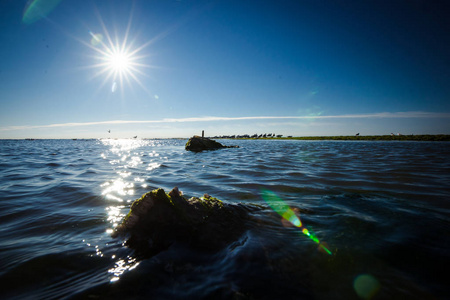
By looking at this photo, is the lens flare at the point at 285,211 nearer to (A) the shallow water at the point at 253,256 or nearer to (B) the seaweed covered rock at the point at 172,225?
(A) the shallow water at the point at 253,256

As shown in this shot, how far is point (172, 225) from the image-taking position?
117 inches

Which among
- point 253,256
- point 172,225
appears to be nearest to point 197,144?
point 172,225

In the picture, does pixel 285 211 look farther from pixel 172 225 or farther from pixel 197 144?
pixel 197 144

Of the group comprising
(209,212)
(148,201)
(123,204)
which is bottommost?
(123,204)

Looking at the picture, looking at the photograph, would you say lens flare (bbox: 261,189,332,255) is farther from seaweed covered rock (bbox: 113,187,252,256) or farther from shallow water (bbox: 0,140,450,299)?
seaweed covered rock (bbox: 113,187,252,256)

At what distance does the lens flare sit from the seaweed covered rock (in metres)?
1.01

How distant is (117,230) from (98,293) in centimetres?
136

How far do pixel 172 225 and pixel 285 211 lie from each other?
243 cm

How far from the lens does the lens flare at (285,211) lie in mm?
2973

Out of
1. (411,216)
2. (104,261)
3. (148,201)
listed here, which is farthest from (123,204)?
(411,216)

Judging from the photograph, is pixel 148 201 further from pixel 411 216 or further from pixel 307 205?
pixel 411 216

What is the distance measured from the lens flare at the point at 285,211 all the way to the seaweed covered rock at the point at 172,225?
1005 millimetres

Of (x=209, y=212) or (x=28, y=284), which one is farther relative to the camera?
(x=209, y=212)

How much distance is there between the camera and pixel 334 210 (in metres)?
4.10
